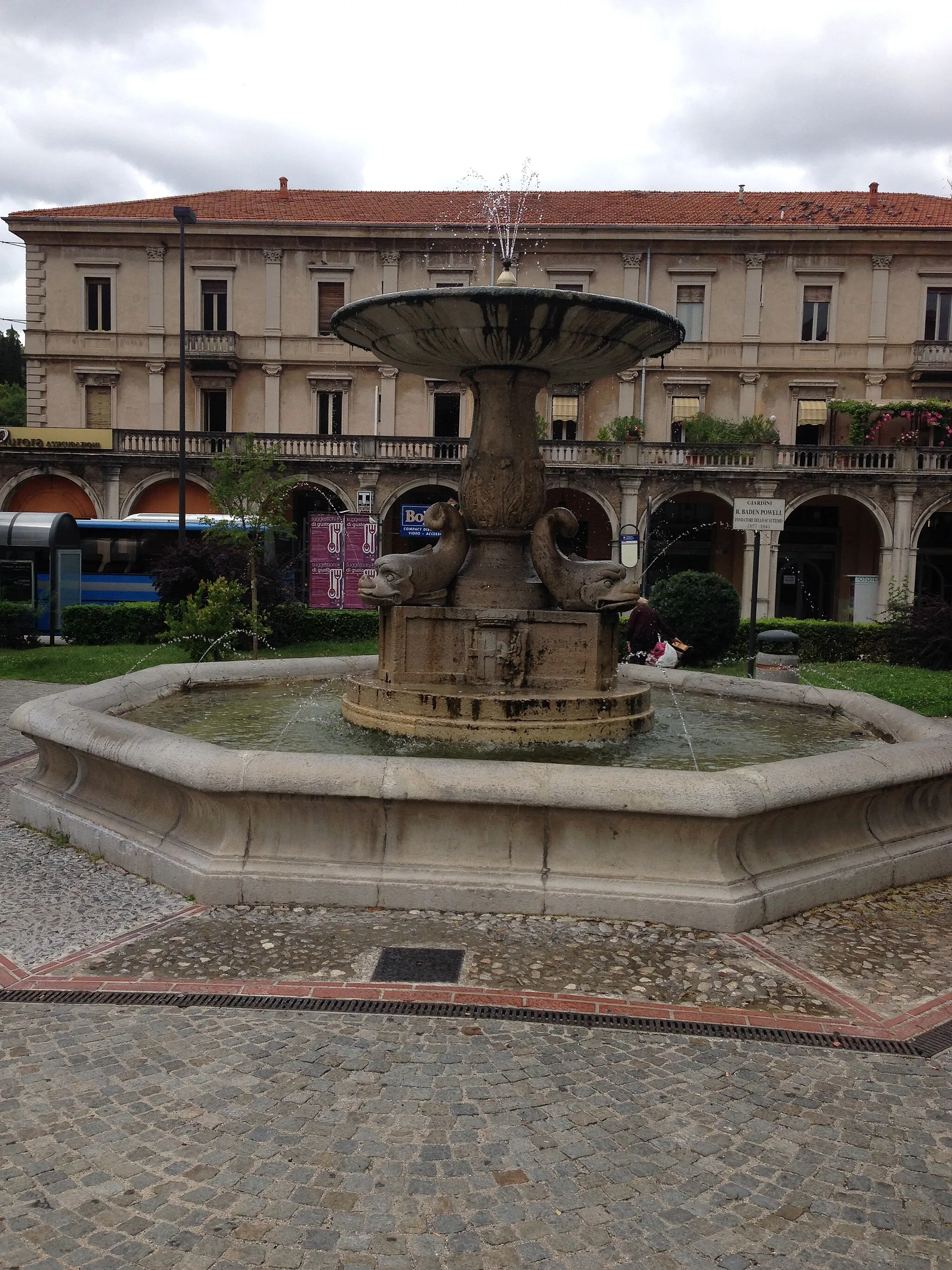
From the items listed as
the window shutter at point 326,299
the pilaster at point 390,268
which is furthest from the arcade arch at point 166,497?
the pilaster at point 390,268

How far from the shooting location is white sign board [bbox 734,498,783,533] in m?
13.5

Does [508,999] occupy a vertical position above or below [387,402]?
below

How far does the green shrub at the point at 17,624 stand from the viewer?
1928cm

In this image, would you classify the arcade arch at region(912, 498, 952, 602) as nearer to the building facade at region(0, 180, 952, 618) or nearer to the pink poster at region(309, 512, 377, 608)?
the building facade at region(0, 180, 952, 618)

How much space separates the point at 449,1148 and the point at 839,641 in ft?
61.1

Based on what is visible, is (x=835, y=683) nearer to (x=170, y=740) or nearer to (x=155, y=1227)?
(x=170, y=740)

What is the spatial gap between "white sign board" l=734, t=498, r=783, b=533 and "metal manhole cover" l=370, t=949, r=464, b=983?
10218 mm

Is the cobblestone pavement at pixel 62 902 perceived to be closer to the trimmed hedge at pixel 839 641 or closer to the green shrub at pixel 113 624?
the green shrub at pixel 113 624

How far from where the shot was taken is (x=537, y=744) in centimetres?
668

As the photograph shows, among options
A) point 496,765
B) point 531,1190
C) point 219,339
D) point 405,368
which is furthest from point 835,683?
point 219,339

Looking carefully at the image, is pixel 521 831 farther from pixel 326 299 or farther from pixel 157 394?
pixel 157 394

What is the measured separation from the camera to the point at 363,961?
14.5 feet

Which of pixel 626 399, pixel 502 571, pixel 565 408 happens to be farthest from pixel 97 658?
pixel 626 399

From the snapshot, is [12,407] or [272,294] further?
[12,407]
